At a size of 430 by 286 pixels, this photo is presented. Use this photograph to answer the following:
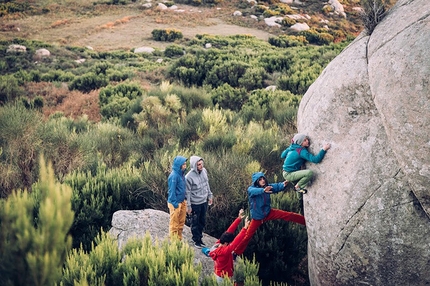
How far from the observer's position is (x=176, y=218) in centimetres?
657

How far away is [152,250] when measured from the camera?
4957mm

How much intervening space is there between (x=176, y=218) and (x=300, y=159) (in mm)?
2253

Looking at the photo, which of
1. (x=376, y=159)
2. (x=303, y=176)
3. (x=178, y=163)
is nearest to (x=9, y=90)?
(x=178, y=163)

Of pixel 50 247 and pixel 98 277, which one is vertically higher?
pixel 50 247

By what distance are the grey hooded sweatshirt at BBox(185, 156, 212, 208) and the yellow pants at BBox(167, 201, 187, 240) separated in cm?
16

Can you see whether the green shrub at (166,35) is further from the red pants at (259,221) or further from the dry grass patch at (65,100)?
the red pants at (259,221)

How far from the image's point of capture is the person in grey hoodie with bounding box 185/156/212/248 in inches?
260

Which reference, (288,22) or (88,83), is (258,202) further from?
(288,22)

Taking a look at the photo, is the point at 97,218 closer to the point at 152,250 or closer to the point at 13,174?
the point at 13,174

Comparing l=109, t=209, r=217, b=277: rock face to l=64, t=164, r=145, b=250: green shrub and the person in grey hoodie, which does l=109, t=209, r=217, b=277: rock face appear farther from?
l=64, t=164, r=145, b=250: green shrub

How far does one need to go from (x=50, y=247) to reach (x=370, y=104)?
4024 mm

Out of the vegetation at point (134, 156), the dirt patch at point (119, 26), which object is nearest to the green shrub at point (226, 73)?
the vegetation at point (134, 156)

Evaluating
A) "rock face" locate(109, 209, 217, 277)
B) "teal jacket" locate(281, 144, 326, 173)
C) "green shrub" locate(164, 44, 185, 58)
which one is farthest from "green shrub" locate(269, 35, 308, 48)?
"teal jacket" locate(281, 144, 326, 173)

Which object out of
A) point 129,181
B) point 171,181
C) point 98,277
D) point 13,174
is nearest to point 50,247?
point 98,277
